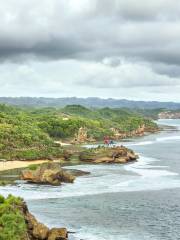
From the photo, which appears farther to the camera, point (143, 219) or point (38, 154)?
point (38, 154)

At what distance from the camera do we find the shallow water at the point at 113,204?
269 feet

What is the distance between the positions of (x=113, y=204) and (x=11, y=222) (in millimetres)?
42055

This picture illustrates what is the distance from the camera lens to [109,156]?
579ft

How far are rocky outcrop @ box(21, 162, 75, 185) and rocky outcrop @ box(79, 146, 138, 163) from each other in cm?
4678

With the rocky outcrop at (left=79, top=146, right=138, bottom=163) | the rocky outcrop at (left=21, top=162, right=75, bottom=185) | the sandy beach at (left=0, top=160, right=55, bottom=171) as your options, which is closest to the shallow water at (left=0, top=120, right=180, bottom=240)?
the rocky outcrop at (left=21, top=162, right=75, bottom=185)

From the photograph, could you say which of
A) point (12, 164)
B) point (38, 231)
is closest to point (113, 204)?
point (38, 231)

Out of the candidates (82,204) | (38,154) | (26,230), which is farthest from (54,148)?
(26,230)

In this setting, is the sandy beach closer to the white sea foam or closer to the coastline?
the coastline

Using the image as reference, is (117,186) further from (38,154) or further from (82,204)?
(38,154)

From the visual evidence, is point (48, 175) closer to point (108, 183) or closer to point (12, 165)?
point (108, 183)

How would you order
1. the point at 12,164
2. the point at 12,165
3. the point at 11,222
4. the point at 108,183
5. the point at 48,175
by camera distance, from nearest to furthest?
the point at 11,222, the point at 48,175, the point at 108,183, the point at 12,165, the point at 12,164

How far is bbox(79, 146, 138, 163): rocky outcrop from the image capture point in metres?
176

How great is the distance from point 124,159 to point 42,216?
90.4 m

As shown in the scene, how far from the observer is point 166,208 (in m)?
99.3
